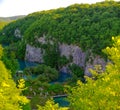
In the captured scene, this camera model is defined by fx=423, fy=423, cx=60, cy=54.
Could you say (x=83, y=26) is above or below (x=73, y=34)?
above

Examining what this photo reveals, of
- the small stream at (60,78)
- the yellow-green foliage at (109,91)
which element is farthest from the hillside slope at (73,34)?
the yellow-green foliage at (109,91)

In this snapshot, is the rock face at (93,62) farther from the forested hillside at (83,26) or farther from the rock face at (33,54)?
the rock face at (33,54)

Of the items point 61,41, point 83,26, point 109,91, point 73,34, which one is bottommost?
point 61,41

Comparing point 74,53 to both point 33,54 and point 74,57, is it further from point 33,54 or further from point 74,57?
point 33,54

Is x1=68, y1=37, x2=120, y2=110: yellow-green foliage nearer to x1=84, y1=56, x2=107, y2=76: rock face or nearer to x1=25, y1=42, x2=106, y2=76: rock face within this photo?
x1=25, y1=42, x2=106, y2=76: rock face

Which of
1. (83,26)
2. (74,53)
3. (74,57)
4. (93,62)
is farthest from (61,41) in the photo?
(93,62)

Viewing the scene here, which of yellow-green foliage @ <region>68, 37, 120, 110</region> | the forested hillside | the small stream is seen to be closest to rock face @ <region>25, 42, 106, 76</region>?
the forested hillside
